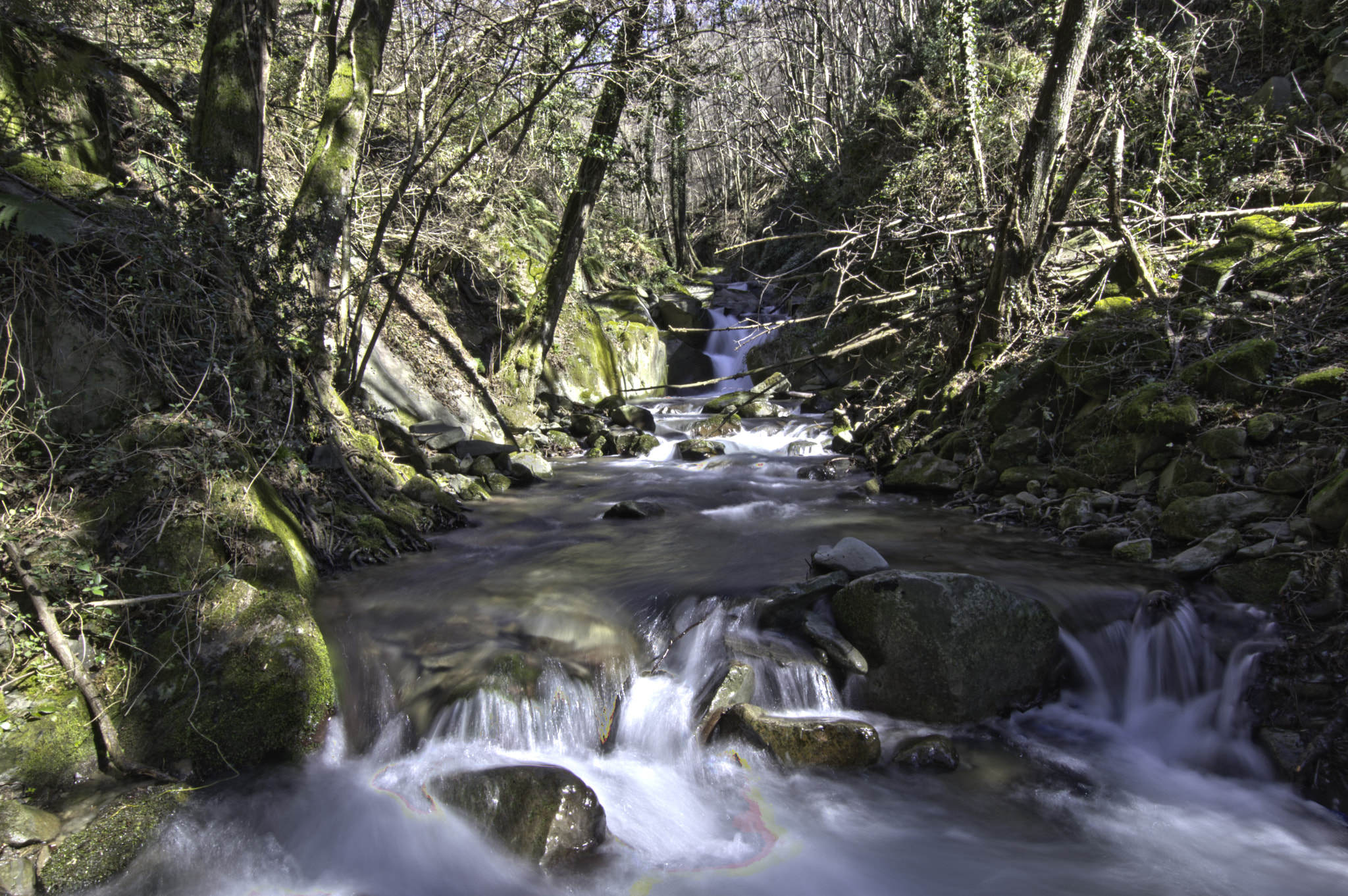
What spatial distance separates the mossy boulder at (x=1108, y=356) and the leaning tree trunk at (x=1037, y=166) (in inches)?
47.0

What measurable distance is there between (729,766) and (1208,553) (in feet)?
12.0

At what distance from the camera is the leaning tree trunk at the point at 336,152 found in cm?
641

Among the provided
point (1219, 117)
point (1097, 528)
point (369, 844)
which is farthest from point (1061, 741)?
point (1219, 117)

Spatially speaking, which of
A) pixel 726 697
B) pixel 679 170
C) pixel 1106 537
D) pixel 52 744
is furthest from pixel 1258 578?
pixel 679 170

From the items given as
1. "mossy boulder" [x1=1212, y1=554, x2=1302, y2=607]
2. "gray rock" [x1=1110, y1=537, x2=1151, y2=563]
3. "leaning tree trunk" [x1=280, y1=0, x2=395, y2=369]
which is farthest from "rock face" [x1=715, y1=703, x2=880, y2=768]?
"leaning tree trunk" [x1=280, y1=0, x2=395, y2=369]

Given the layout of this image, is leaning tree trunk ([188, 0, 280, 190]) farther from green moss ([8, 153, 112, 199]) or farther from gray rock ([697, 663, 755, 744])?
gray rock ([697, 663, 755, 744])

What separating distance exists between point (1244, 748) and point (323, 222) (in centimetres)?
834

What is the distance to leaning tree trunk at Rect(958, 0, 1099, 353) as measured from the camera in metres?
7.00

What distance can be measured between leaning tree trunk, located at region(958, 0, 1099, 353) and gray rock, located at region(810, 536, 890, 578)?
14.7 ft

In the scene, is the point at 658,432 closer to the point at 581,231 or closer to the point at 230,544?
the point at 581,231

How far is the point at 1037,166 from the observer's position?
24.4 feet

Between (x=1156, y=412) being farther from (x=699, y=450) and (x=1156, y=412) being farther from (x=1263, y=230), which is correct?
(x=699, y=450)

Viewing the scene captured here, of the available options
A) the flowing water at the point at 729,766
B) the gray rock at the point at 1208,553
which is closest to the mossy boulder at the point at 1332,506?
the gray rock at the point at 1208,553

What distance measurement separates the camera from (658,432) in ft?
41.9
